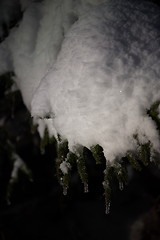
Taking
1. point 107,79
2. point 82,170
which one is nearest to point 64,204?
point 82,170

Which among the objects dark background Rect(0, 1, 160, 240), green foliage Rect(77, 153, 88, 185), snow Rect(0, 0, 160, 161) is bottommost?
dark background Rect(0, 1, 160, 240)

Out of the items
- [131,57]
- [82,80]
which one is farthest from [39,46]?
[131,57]

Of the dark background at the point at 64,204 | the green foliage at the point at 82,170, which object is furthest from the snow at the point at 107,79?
the dark background at the point at 64,204

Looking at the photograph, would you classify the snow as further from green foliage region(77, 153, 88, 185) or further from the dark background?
the dark background

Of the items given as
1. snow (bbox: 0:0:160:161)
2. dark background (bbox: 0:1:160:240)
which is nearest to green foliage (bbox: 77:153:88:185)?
snow (bbox: 0:0:160:161)

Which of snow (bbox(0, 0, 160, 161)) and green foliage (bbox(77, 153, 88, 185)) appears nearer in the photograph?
snow (bbox(0, 0, 160, 161))

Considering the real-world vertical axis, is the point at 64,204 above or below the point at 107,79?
below

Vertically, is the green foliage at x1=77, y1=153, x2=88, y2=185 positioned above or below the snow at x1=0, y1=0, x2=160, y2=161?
below

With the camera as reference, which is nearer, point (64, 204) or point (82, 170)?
point (82, 170)

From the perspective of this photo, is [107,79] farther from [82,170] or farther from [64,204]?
[64,204]
